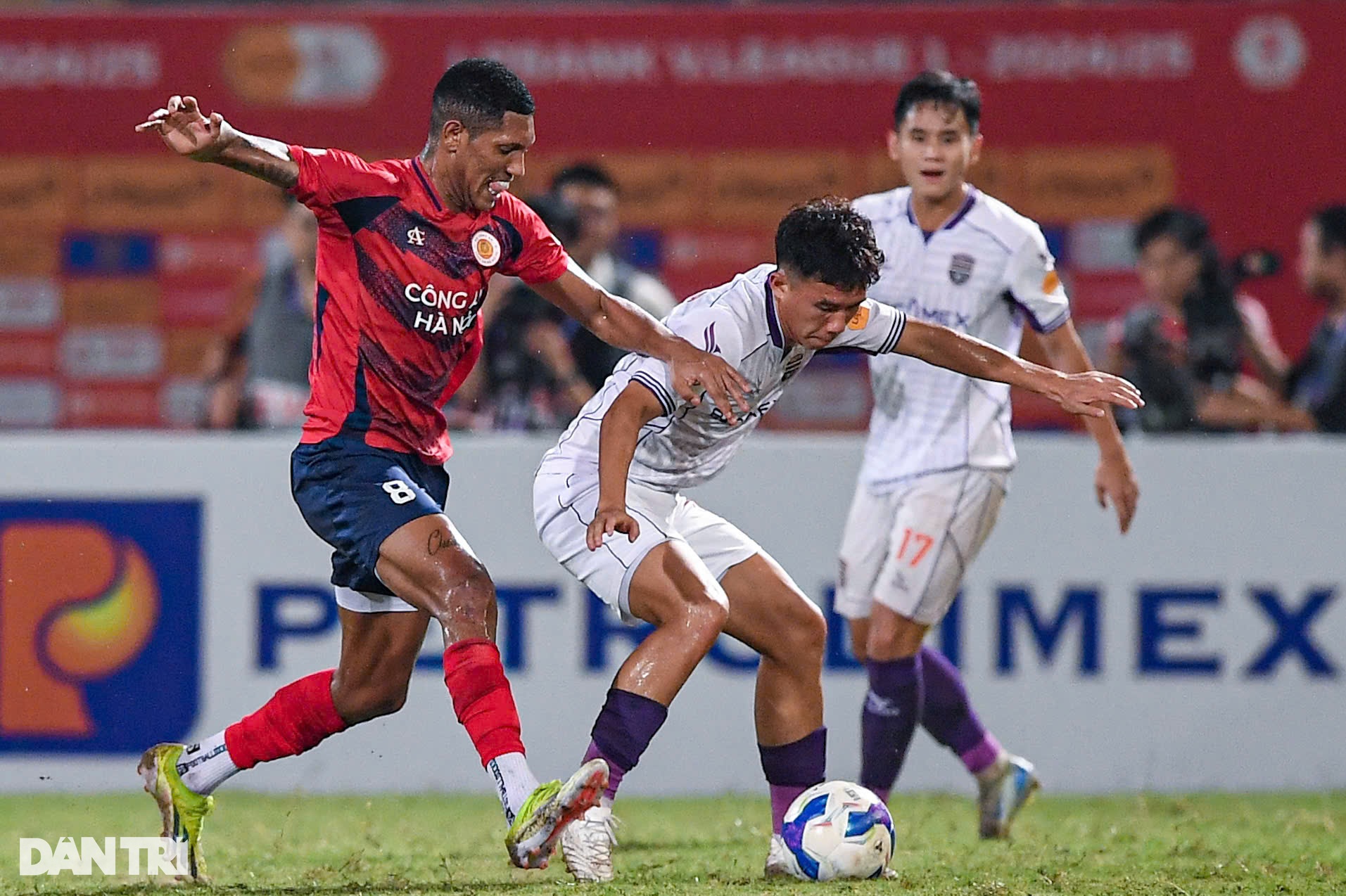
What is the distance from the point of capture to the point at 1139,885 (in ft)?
17.4

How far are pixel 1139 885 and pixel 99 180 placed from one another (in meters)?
7.77

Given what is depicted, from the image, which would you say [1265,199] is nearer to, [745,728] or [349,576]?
[745,728]

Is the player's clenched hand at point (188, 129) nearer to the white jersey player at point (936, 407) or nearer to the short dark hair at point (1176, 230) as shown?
the white jersey player at point (936, 407)

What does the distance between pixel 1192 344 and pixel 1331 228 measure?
1164 mm

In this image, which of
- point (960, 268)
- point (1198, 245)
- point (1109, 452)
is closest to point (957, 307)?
point (960, 268)

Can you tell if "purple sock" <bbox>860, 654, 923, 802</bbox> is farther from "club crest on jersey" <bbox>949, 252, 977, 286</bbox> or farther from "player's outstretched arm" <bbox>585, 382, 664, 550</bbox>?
"player's outstretched arm" <bbox>585, 382, 664, 550</bbox>

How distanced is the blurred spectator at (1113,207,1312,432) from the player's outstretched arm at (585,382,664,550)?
14.2ft

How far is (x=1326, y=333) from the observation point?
9.60 metres

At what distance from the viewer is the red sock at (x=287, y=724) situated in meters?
5.71

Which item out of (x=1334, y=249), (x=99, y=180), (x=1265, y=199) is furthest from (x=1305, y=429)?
(x=99, y=180)

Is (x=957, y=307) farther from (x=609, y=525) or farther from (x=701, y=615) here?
(x=609, y=525)

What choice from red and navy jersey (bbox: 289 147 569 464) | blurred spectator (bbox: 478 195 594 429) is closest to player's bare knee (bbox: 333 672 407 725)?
red and navy jersey (bbox: 289 147 569 464)

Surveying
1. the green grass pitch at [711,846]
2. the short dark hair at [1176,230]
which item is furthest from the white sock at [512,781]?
the short dark hair at [1176,230]

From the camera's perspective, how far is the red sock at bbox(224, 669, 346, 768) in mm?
5715
